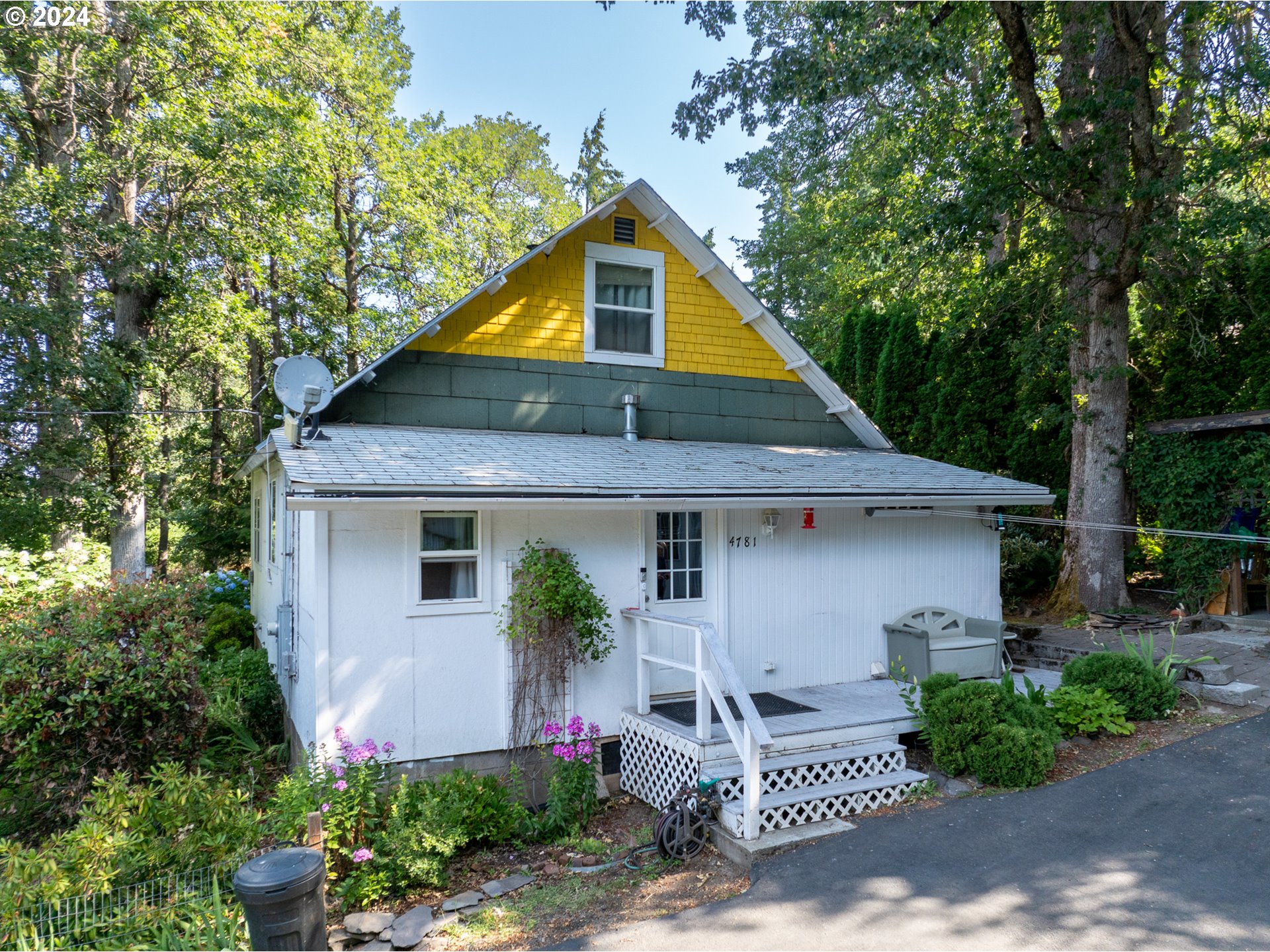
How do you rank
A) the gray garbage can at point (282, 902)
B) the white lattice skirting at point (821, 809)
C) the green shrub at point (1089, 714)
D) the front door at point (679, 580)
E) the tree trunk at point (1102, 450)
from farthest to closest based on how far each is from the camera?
the tree trunk at point (1102, 450)
the front door at point (679, 580)
the green shrub at point (1089, 714)
the white lattice skirting at point (821, 809)
the gray garbage can at point (282, 902)

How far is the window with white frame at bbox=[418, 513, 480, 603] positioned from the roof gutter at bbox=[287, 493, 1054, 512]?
16.3 inches

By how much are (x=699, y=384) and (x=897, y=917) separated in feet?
23.4

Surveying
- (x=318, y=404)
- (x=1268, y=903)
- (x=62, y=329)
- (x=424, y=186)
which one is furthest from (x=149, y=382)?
(x=1268, y=903)

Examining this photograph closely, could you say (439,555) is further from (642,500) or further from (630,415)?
(630,415)

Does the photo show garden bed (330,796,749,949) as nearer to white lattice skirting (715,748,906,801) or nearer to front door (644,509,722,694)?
white lattice skirting (715,748,906,801)

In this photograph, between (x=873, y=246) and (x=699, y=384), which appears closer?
(x=699, y=384)

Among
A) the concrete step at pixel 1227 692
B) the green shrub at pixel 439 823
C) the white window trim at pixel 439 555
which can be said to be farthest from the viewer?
the concrete step at pixel 1227 692

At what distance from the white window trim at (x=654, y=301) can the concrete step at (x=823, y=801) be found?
5816 mm

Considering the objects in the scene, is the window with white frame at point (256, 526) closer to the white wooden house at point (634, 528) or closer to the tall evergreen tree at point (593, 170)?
the white wooden house at point (634, 528)

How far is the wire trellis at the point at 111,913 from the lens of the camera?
4.04m

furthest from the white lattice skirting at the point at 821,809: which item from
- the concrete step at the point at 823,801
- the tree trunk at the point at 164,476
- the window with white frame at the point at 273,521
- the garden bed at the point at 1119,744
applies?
the tree trunk at the point at 164,476

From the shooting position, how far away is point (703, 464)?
27.7 ft

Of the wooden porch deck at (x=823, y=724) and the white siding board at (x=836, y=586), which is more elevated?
the white siding board at (x=836, y=586)

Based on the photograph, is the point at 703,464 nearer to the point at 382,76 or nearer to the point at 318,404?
the point at 318,404
